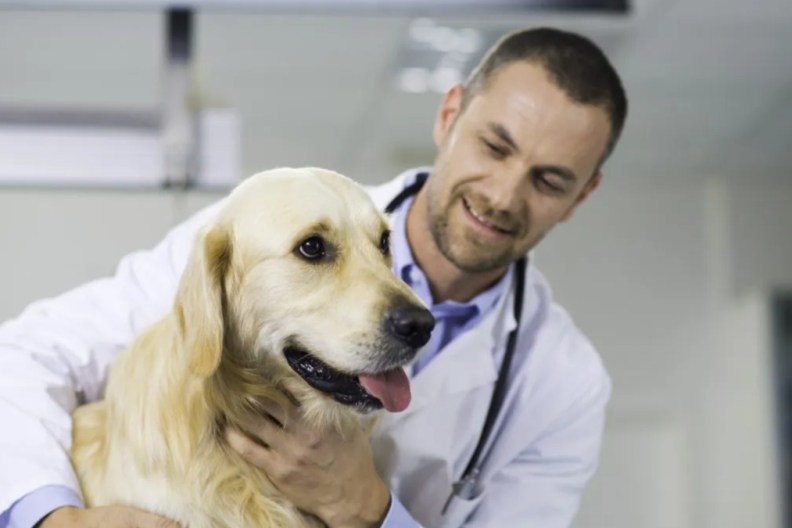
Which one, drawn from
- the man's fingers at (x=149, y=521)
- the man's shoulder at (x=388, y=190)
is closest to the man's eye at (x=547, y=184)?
the man's shoulder at (x=388, y=190)

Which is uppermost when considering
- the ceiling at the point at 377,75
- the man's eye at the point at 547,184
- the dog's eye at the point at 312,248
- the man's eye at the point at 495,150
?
the dog's eye at the point at 312,248

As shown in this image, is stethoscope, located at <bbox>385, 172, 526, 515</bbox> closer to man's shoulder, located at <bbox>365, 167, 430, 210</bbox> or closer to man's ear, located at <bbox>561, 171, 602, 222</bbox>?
man's shoulder, located at <bbox>365, 167, 430, 210</bbox>

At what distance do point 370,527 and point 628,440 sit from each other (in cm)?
448

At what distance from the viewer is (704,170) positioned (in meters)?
5.78

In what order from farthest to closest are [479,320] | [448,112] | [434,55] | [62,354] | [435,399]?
[434,55]
[448,112]
[479,320]
[435,399]
[62,354]

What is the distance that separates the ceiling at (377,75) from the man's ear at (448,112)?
77.9 inches

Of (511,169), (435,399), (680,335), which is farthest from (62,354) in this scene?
(680,335)

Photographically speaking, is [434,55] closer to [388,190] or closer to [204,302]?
[388,190]

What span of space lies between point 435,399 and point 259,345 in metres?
0.42

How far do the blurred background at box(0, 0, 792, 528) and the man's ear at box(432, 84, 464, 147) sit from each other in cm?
158

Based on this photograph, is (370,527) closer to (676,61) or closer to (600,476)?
(676,61)

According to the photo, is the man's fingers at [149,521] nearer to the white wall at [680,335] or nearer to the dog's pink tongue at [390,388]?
the dog's pink tongue at [390,388]

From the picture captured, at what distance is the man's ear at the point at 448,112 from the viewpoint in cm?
177

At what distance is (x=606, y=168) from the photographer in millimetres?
5699
